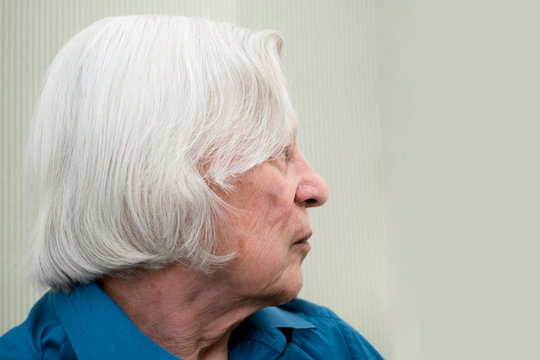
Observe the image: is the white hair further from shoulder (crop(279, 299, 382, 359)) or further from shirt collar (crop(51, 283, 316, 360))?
shoulder (crop(279, 299, 382, 359))

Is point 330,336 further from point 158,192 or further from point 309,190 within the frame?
point 158,192

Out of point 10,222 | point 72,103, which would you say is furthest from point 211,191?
point 10,222

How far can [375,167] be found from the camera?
1.38m

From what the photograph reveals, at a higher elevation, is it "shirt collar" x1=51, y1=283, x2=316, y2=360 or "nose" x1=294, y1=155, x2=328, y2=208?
"nose" x1=294, y1=155, x2=328, y2=208

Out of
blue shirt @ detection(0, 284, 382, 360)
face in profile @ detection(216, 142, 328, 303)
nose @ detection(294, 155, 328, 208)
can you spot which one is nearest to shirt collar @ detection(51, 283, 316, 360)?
blue shirt @ detection(0, 284, 382, 360)

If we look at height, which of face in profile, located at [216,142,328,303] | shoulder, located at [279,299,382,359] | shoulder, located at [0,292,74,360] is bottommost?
shoulder, located at [279,299,382,359]

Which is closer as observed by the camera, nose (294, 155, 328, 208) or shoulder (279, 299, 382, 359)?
nose (294, 155, 328, 208)

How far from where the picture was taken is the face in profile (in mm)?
678

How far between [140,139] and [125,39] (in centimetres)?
14

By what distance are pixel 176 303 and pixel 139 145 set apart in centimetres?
21

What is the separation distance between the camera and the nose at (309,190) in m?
0.73

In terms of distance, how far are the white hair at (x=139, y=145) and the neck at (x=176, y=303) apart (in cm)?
2

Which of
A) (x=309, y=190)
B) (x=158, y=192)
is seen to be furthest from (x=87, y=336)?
(x=309, y=190)

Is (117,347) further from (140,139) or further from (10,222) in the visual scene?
(10,222)
